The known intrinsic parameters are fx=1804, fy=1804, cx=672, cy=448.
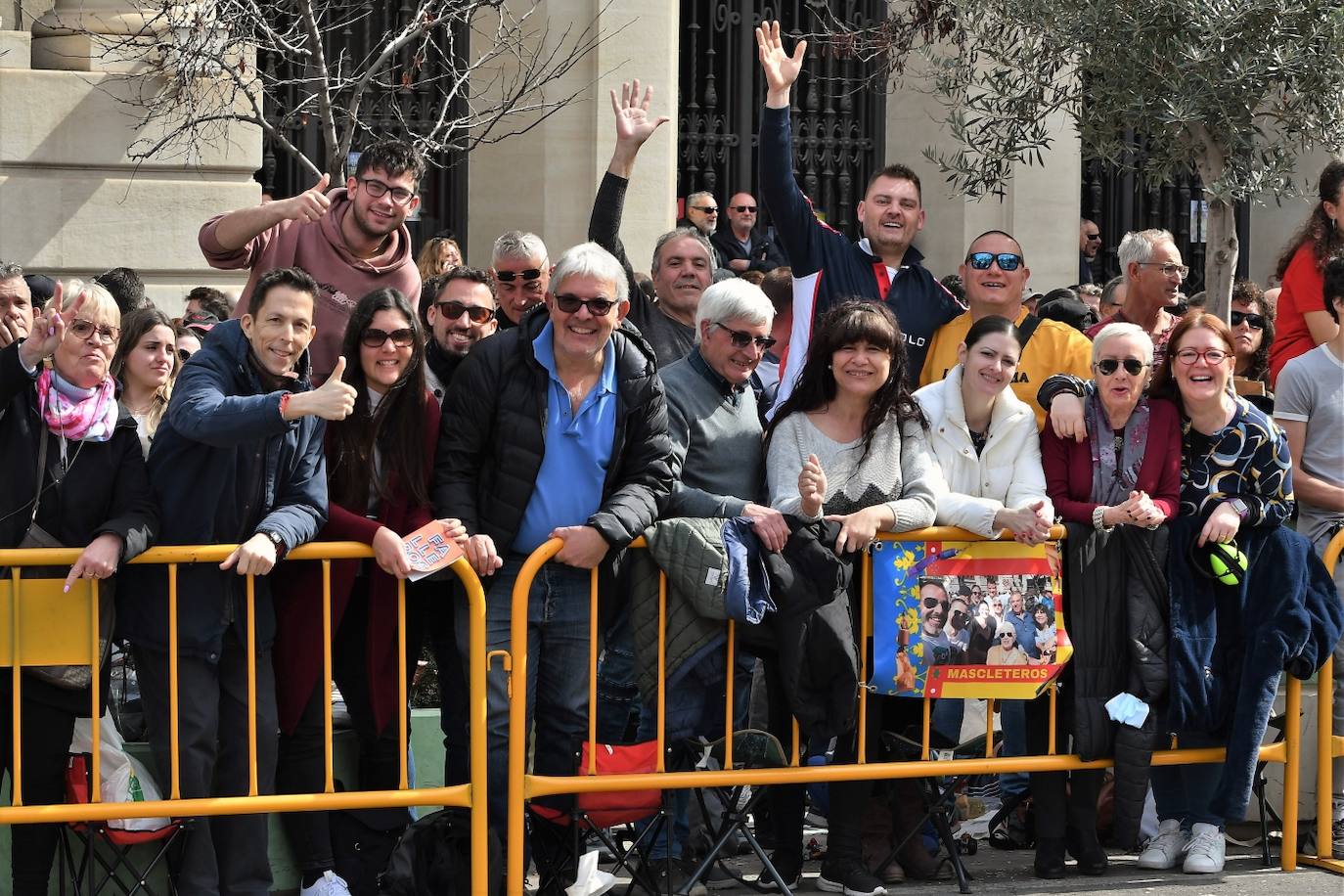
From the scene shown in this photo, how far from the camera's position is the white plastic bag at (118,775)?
568 centimetres

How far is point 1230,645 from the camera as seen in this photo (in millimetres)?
6504

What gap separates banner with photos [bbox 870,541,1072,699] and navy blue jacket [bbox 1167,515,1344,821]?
45 centimetres

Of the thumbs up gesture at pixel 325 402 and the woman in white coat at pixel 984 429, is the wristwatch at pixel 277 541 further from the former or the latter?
the woman in white coat at pixel 984 429

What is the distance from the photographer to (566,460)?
19.5 feet

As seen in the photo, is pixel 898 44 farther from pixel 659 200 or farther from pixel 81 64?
pixel 81 64

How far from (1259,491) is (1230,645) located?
567 mm

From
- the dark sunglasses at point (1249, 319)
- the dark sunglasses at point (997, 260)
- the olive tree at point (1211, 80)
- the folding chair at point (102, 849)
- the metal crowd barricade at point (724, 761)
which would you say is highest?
the olive tree at point (1211, 80)

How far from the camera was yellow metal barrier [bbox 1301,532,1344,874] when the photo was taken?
669 centimetres

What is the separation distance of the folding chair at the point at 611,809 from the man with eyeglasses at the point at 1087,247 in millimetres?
10100

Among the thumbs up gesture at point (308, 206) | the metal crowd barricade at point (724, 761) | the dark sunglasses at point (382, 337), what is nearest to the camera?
the metal crowd barricade at point (724, 761)

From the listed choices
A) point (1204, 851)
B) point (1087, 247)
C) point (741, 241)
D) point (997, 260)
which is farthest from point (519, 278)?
point (1087, 247)

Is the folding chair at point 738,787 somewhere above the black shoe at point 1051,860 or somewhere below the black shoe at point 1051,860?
above

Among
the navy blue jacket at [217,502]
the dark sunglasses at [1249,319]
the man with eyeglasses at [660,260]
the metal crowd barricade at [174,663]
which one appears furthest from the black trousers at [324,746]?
the dark sunglasses at [1249,319]

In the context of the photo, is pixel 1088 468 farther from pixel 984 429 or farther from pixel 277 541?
pixel 277 541
